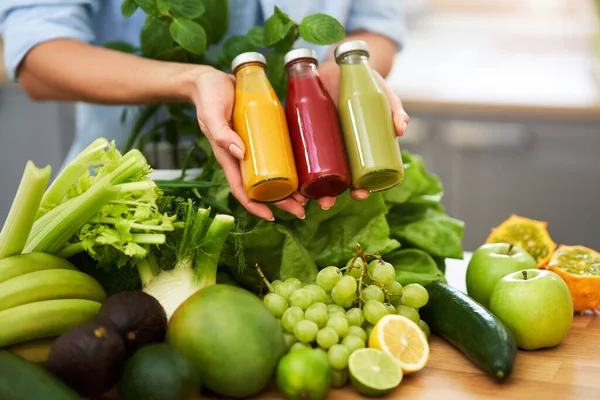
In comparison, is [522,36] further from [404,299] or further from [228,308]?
[228,308]

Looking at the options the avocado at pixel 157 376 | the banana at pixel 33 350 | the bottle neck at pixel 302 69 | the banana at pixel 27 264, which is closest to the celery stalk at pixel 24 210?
the banana at pixel 27 264

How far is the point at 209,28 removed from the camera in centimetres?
125

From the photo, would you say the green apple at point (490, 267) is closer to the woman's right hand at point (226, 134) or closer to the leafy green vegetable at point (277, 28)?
the woman's right hand at point (226, 134)

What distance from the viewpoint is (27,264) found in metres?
0.87

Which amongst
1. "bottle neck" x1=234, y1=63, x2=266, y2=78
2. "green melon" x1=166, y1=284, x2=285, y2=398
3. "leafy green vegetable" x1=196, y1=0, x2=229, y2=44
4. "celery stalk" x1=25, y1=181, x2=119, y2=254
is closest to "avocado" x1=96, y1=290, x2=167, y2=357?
"green melon" x1=166, y1=284, x2=285, y2=398

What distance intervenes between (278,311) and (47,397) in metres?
0.30

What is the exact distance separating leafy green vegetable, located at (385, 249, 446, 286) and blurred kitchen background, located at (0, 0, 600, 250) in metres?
1.46

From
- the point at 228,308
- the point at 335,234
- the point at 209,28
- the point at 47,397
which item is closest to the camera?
the point at 47,397

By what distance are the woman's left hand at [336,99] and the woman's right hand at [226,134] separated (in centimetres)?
4

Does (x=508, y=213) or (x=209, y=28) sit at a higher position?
(x=209, y=28)

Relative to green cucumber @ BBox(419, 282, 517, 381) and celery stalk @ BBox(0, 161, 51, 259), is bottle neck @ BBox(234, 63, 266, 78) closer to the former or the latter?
celery stalk @ BBox(0, 161, 51, 259)

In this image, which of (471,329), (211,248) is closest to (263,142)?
(211,248)

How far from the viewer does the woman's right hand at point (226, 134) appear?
90 centimetres

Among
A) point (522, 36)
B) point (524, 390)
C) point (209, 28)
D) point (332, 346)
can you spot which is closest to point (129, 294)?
point (332, 346)
